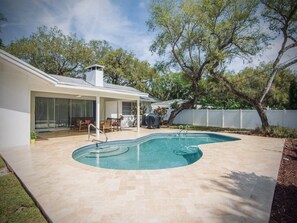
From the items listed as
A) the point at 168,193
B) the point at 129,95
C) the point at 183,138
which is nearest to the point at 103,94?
the point at 129,95

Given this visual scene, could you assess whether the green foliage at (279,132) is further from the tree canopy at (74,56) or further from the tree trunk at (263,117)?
the tree canopy at (74,56)

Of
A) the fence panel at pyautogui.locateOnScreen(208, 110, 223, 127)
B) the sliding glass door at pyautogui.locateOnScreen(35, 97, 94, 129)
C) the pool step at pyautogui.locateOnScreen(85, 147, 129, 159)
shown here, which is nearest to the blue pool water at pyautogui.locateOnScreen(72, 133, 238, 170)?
the pool step at pyautogui.locateOnScreen(85, 147, 129, 159)

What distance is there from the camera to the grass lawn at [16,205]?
3.47 metres

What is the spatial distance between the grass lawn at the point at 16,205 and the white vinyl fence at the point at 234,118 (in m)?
17.6

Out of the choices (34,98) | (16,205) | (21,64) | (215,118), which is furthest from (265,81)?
(16,205)

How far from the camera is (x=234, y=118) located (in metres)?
18.4

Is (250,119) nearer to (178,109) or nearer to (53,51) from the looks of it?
(178,109)

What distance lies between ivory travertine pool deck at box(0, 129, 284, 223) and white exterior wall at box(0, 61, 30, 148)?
2474 millimetres

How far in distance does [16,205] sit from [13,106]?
640 cm

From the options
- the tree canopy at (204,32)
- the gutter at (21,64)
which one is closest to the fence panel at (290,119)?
the tree canopy at (204,32)

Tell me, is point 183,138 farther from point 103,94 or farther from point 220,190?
point 220,190

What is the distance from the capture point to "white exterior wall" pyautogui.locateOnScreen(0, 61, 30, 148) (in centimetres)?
857

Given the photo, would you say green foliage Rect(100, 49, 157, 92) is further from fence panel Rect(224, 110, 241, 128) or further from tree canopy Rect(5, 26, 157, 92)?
fence panel Rect(224, 110, 241, 128)

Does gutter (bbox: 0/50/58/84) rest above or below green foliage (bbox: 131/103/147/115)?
above
